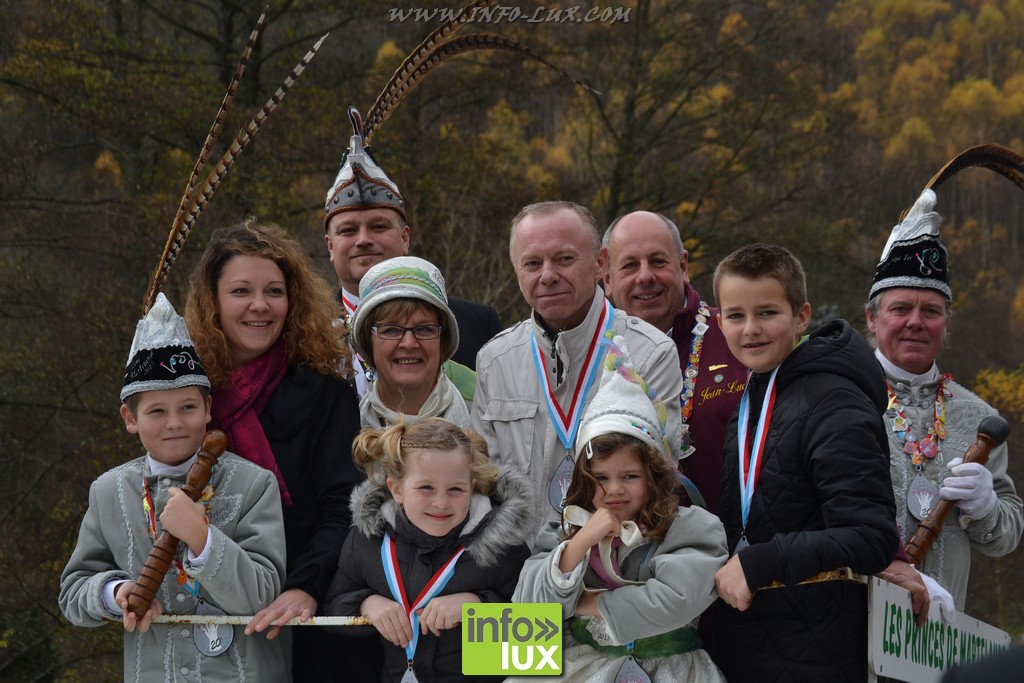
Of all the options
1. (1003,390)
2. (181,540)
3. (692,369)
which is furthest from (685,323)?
(1003,390)

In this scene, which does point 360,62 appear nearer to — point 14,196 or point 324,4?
point 324,4

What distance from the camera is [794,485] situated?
3.84m

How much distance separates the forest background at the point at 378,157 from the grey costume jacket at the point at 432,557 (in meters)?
7.35

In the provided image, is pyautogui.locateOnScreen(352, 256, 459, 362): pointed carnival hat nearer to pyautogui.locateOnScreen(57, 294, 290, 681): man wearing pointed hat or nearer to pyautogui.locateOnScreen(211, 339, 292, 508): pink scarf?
pyautogui.locateOnScreen(211, 339, 292, 508): pink scarf

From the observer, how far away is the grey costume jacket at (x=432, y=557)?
407cm

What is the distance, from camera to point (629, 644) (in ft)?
12.6

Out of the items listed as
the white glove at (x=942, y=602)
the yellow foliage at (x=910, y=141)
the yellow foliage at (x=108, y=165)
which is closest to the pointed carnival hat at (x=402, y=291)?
the white glove at (x=942, y=602)

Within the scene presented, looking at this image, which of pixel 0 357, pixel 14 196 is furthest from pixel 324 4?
pixel 0 357

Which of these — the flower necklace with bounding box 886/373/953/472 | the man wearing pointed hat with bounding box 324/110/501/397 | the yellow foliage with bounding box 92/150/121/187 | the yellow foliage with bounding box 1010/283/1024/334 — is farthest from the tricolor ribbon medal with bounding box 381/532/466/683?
the yellow foliage with bounding box 1010/283/1024/334

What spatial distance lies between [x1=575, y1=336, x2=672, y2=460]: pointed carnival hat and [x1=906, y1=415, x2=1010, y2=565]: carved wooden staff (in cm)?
120

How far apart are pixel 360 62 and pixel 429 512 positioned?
12077 mm

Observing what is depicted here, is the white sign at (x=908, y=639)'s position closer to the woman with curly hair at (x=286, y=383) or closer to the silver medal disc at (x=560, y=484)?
the silver medal disc at (x=560, y=484)

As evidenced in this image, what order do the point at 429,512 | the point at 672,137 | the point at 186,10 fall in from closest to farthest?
1. the point at 429,512
2. the point at 186,10
3. the point at 672,137

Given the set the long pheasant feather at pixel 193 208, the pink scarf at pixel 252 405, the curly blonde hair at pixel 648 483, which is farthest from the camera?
the long pheasant feather at pixel 193 208
